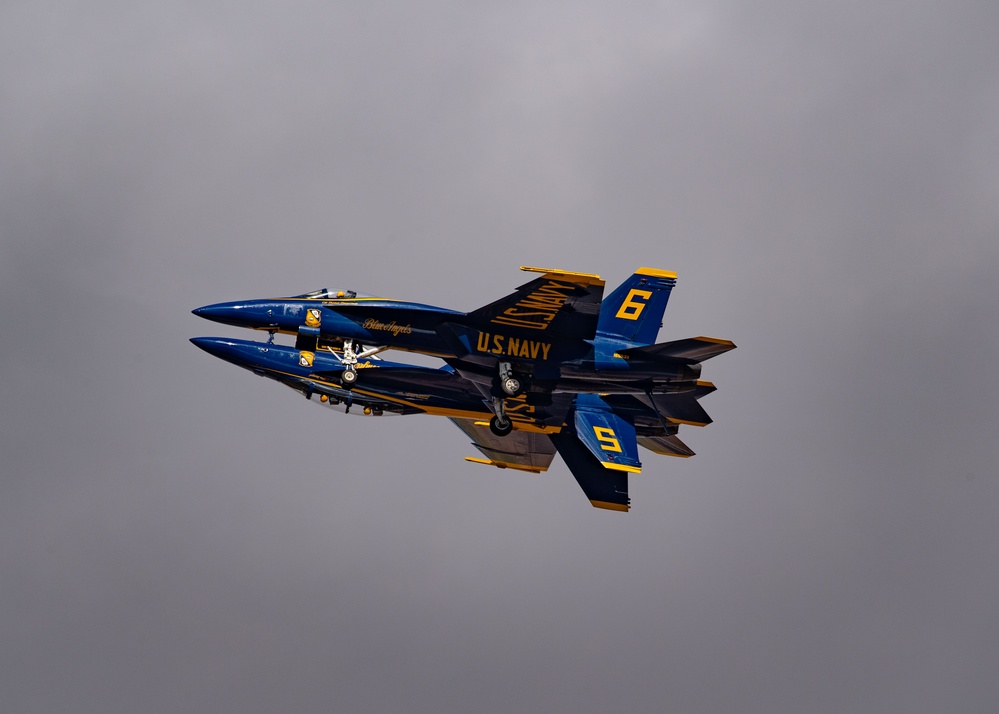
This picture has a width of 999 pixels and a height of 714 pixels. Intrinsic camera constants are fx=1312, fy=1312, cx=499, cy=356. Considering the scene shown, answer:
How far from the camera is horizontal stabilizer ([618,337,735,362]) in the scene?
47.2 meters

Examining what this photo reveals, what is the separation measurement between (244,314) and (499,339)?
9.54 m

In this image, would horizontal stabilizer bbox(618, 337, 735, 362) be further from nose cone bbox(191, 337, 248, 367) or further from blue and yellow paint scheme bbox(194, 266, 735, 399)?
nose cone bbox(191, 337, 248, 367)

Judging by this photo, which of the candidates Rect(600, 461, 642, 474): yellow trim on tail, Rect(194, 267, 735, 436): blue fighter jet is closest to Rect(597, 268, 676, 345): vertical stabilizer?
Rect(194, 267, 735, 436): blue fighter jet

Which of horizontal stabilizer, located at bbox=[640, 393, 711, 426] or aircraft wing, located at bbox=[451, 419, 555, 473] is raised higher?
horizontal stabilizer, located at bbox=[640, 393, 711, 426]

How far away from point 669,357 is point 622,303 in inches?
231

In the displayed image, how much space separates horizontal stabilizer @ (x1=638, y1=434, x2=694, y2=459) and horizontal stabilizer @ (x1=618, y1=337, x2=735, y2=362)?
9750mm

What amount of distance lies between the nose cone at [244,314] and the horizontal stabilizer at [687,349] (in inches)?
531

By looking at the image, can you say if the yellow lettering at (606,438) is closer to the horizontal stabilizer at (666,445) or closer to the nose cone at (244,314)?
the horizontal stabilizer at (666,445)

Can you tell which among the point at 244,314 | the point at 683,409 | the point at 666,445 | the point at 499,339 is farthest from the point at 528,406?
the point at 244,314

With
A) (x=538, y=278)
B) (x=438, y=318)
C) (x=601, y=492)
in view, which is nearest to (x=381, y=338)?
(x=438, y=318)

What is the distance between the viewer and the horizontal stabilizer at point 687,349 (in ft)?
155

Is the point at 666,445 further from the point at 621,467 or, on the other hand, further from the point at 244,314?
the point at 244,314

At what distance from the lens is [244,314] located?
1923 inches

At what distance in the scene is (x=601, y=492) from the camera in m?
57.8
